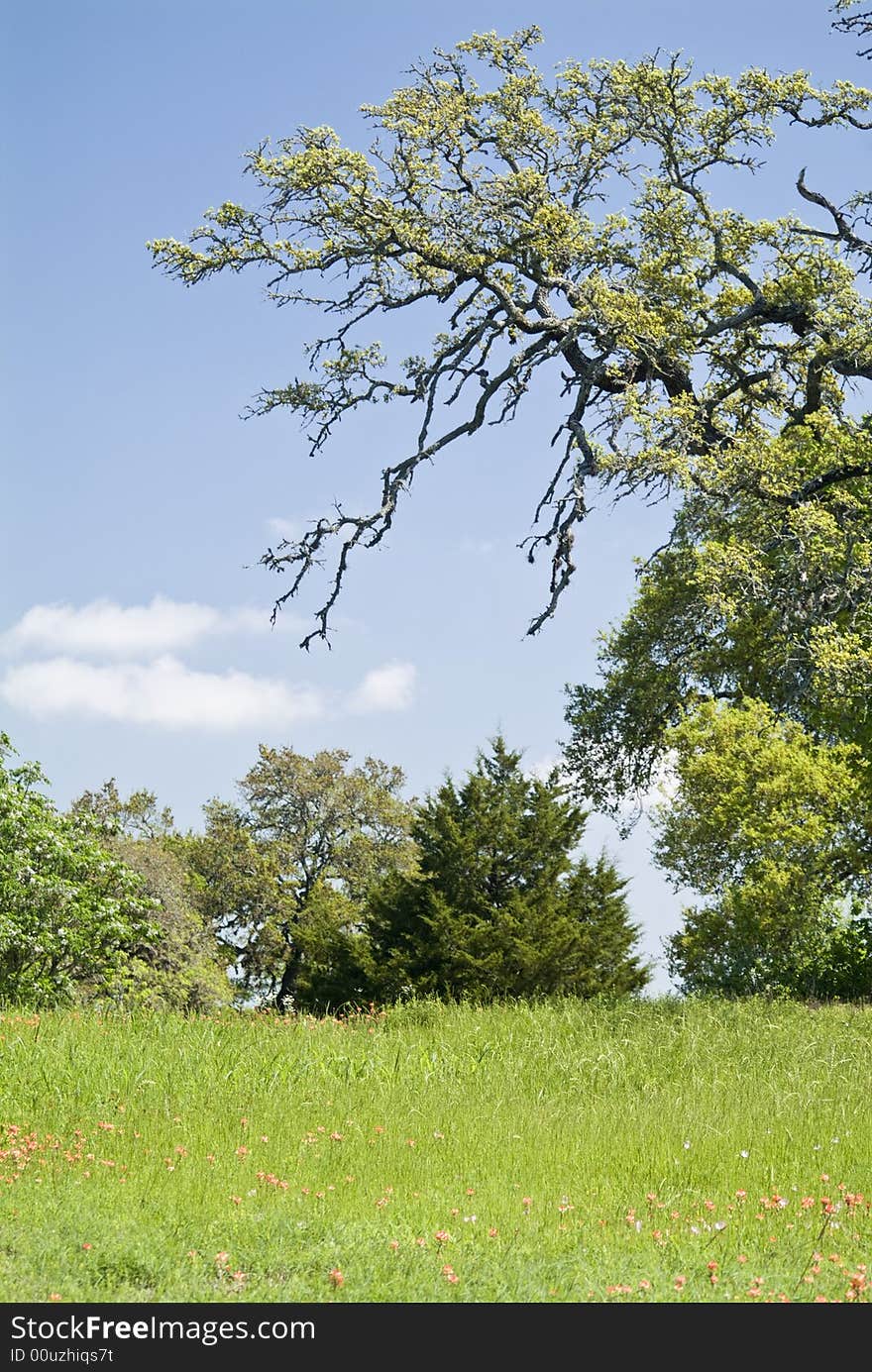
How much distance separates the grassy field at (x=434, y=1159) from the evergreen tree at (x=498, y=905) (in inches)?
316

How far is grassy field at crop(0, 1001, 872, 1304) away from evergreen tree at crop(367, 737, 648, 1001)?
802cm

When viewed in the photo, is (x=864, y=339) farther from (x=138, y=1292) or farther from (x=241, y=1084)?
(x=138, y=1292)

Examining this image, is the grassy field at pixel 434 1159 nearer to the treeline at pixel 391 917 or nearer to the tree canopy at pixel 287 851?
the treeline at pixel 391 917

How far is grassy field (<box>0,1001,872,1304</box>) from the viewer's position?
236 inches

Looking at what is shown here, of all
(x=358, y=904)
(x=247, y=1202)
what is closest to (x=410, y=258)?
(x=247, y=1202)

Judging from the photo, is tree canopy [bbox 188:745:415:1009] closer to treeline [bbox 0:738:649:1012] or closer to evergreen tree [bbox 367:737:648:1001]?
treeline [bbox 0:738:649:1012]

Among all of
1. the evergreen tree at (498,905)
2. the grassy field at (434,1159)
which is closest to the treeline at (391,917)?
the evergreen tree at (498,905)

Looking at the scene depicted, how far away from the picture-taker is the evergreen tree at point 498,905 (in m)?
22.1

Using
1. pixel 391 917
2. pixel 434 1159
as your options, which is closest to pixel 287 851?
pixel 391 917

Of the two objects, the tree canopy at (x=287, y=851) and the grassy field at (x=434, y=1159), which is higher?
the tree canopy at (x=287, y=851)

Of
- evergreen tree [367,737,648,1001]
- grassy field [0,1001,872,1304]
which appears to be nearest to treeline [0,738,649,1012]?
evergreen tree [367,737,648,1001]

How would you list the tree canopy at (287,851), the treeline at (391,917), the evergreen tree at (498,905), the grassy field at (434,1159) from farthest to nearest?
the tree canopy at (287,851) < the evergreen tree at (498,905) < the treeline at (391,917) < the grassy field at (434,1159)

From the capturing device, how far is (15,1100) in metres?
9.73

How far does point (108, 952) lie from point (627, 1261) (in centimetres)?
1478
